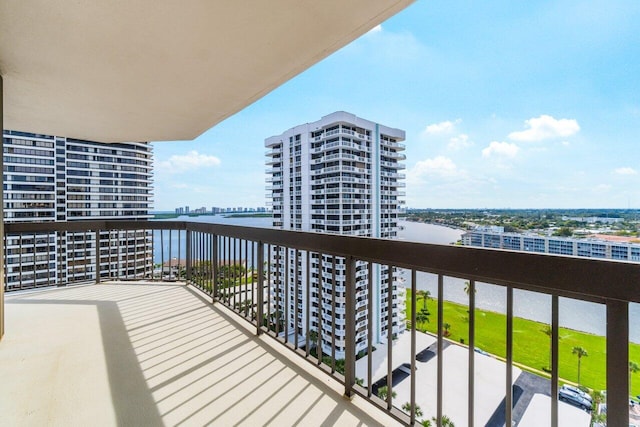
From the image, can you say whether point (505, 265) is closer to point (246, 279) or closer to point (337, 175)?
point (246, 279)

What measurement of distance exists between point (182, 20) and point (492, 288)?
2.05 meters

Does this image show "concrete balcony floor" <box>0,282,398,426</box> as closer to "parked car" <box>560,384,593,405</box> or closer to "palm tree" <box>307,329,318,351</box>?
"palm tree" <box>307,329,318,351</box>

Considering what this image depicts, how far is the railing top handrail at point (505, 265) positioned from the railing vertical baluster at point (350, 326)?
9 cm

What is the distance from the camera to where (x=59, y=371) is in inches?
71.9

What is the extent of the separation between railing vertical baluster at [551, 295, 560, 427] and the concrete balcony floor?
0.72 m

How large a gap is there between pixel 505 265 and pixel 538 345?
1.36 ft

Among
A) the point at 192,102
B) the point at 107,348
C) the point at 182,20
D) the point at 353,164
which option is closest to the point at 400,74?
the point at 353,164

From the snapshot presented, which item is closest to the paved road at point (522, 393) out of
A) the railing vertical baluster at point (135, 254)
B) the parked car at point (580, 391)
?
the parked car at point (580, 391)

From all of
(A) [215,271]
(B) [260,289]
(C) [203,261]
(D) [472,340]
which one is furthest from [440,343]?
(C) [203,261]

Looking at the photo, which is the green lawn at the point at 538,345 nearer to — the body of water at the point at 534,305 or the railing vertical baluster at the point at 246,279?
the body of water at the point at 534,305

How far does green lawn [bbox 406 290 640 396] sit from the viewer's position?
34.9 inches

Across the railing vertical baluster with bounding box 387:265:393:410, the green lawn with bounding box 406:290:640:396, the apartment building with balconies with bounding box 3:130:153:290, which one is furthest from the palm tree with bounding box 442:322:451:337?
the apartment building with balconies with bounding box 3:130:153:290

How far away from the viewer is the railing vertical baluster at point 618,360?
80cm

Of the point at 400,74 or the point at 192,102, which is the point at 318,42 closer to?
the point at 192,102
